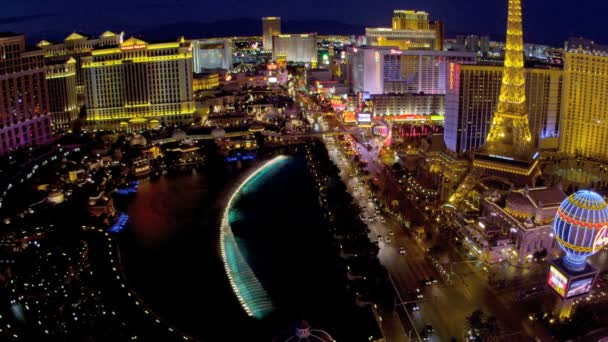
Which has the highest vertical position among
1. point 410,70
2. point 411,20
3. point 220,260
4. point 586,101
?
point 411,20

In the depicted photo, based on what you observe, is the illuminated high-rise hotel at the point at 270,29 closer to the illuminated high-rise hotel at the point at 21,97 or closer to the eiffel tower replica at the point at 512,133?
the illuminated high-rise hotel at the point at 21,97

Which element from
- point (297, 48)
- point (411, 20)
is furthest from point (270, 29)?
point (411, 20)

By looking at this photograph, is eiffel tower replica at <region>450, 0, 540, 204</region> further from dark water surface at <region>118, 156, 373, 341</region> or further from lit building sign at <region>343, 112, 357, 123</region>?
lit building sign at <region>343, 112, 357, 123</region>

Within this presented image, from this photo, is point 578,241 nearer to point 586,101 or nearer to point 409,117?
point 586,101

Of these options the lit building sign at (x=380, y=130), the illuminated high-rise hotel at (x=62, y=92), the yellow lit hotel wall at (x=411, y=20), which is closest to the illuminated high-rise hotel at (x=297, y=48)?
the yellow lit hotel wall at (x=411, y=20)

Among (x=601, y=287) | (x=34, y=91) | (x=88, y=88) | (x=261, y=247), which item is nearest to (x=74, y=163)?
(x=34, y=91)

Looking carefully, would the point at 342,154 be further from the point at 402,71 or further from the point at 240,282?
the point at 240,282
